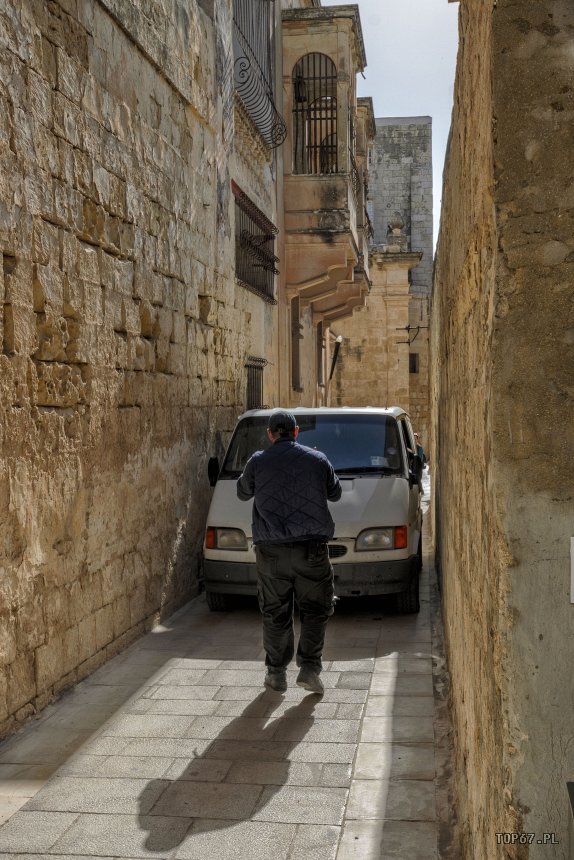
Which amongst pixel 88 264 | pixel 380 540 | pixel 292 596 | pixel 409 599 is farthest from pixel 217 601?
pixel 88 264

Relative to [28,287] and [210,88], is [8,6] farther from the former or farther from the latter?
[210,88]

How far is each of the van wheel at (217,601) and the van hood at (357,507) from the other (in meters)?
0.64

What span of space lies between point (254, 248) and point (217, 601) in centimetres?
588

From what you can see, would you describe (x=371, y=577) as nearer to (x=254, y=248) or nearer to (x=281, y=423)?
(x=281, y=423)

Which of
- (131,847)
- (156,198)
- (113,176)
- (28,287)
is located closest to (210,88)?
(156,198)

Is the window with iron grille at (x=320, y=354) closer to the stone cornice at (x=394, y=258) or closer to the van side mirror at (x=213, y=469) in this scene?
the stone cornice at (x=394, y=258)

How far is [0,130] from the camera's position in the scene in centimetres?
524

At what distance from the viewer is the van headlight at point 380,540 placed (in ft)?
26.8

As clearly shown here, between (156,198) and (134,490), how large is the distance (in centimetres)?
243

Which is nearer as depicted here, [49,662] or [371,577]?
[49,662]

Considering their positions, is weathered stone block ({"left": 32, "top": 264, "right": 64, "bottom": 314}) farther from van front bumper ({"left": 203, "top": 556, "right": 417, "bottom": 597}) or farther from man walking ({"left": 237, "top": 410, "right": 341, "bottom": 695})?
van front bumper ({"left": 203, "top": 556, "right": 417, "bottom": 597})

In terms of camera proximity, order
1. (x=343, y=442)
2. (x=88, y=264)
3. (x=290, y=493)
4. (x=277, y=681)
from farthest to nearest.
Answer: (x=343, y=442) < (x=88, y=264) < (x=277, y=681) < (x=290, y=493)

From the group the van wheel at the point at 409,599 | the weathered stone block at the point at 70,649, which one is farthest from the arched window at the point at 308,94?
the weathered stone block at the point at 70,649

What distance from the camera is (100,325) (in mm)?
6820
